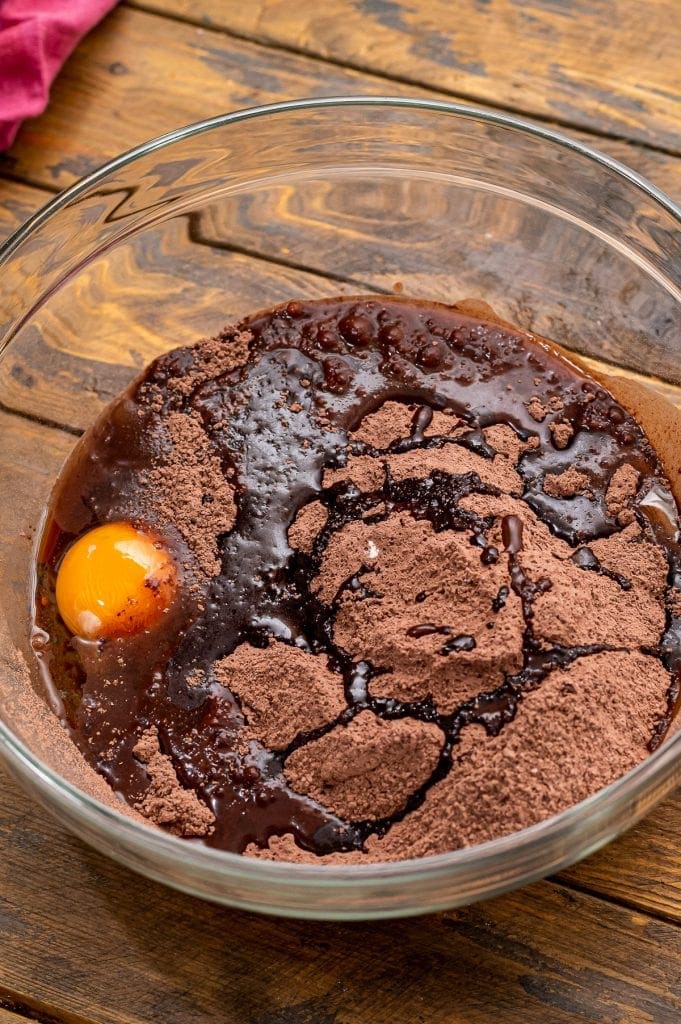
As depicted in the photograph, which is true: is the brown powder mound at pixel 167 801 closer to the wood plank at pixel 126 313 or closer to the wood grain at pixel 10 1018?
the wood grain at pixel 10 1018

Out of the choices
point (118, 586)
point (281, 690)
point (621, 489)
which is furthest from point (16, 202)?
point (621, 489)

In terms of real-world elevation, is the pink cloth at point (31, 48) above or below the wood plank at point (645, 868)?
above

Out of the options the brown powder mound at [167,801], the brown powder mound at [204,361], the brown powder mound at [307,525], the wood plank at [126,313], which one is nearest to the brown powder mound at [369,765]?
the brown powder mound at [167,801]

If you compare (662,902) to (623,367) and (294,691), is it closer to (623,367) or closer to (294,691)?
(294,691)

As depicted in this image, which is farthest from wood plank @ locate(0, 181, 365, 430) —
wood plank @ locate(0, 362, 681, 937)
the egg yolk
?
wood plank @ locate(0, 362, 681, 937)

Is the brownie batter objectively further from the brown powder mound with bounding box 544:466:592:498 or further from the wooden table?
the wooden table

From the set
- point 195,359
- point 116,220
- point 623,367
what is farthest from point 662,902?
point 116,220
